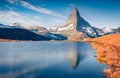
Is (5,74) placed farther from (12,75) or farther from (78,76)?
(78,76)

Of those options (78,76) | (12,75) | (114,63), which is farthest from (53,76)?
(114,63)

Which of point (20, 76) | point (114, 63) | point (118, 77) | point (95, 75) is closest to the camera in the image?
point (118, 77)

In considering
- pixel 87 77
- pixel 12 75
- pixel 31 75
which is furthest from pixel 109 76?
pixel 12 75

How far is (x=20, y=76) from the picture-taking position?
66562 mm

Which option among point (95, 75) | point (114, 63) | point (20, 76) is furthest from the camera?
point (114, 63)

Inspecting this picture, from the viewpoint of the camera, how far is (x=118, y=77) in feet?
204

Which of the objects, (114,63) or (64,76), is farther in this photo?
(114,63)

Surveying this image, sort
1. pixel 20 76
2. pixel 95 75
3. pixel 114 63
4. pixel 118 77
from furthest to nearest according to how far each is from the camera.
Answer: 1. pixel 114 63
2. pixel 95 75
3. pixel 20 76
4. pixel 118 77

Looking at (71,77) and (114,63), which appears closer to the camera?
(71,77)

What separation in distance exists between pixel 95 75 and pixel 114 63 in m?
25.0

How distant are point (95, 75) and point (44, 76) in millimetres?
17269

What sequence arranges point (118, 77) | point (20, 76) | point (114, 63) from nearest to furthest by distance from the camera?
point (118, 77) < point (20, 76) < point (114, 63)

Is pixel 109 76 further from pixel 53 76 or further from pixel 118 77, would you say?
pixel 53 76

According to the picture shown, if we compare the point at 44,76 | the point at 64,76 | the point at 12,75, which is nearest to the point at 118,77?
the point at 64,76
